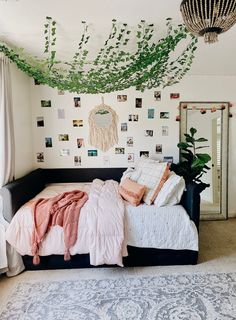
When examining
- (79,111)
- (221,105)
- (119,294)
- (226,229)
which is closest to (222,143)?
(221,105)

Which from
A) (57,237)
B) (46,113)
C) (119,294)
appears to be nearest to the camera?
(119,294)

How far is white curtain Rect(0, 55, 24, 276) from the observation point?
7.18 ft

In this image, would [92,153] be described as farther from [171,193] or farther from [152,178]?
[171,193]

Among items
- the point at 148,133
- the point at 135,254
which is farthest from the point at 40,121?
the point at 135,254

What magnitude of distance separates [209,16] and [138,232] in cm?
179

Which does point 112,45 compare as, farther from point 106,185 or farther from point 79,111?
point 106,185

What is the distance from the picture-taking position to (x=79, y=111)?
344 centimetres

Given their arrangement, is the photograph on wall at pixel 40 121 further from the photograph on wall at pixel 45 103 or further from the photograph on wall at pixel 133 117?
the photograph on wall at pixel 133 117

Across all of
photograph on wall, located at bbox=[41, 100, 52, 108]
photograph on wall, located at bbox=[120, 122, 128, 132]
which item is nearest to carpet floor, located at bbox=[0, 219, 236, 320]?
photograph on wall, located at bbox=[120, 122, 128, 132]

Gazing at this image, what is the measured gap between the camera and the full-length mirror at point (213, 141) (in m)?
3.50

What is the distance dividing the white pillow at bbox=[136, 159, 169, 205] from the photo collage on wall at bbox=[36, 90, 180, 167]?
0.70 meters

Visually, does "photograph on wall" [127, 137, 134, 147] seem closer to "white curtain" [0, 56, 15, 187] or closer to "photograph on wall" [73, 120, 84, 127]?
"photograph on wall" [73, 120, 84, 127]

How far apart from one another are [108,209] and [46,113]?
1.88m

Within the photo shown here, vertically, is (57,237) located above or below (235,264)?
above
